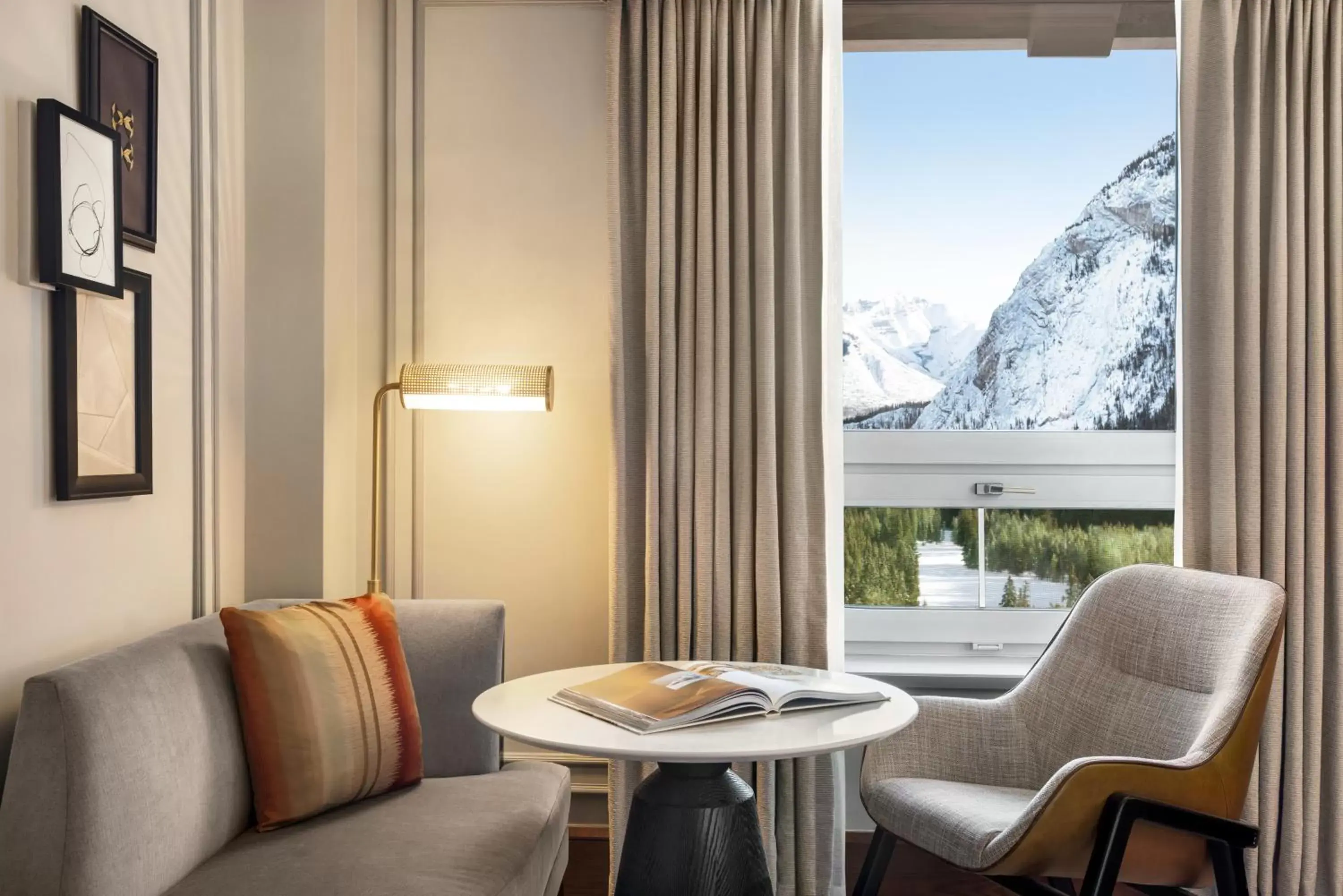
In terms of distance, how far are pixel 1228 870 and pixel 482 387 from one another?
6.17ft

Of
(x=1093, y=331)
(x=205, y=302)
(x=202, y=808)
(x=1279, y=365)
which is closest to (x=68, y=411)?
(x=205, y=302)

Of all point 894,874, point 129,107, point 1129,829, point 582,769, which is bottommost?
point 894,874

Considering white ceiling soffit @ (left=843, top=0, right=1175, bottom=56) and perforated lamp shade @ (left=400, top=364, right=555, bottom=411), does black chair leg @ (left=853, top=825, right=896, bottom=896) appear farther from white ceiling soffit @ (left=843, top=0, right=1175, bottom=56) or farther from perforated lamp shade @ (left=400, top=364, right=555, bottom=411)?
white ceiling soffit @ (left=843, top=0, right=1175, bottom=56)

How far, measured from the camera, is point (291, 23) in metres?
2.58

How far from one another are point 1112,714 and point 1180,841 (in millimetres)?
386

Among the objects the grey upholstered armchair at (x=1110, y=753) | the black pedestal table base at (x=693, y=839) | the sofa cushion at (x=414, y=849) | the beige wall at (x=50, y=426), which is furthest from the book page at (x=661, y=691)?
the beige wall at (x=50, y=426)

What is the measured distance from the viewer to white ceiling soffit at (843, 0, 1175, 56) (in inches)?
121

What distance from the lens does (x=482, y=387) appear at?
8.36ft

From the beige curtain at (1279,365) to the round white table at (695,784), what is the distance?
1.28m

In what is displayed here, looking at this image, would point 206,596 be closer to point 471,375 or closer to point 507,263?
point 471,375

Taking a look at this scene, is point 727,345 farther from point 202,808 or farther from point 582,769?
point 202,808

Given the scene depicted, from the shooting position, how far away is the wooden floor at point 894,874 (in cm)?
277

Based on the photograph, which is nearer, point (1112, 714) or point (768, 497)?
point (1112, 714)

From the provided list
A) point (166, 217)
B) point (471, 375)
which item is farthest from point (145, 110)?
point (471, 375)
